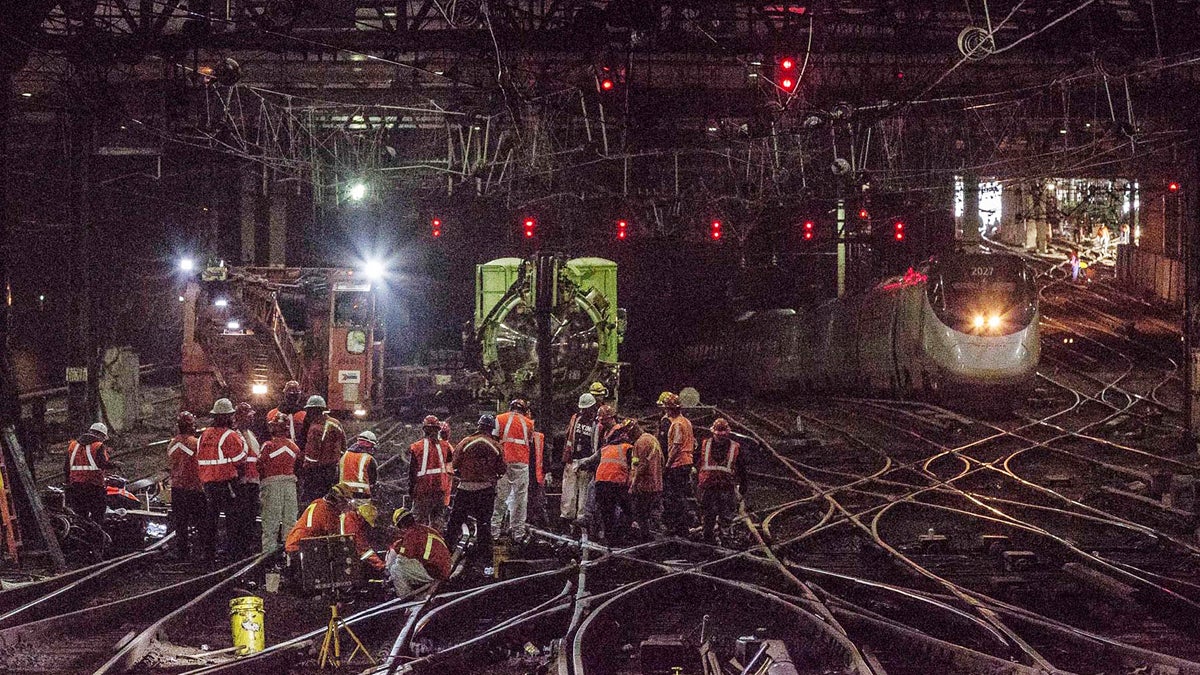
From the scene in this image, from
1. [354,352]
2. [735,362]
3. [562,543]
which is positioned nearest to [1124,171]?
[735,362]

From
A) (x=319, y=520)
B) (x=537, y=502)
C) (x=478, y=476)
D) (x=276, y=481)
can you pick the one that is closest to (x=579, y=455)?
(x=537, y=502)

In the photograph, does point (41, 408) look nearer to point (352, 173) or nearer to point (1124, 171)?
point (352, 173)

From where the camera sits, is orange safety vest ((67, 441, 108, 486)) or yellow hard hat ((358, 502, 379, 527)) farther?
orange safety vest ((67, 441, 108, 486))

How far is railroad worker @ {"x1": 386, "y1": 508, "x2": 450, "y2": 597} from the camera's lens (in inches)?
438

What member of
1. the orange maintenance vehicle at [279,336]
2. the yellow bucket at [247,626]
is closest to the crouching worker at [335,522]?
the yellow bucket at [247,626]

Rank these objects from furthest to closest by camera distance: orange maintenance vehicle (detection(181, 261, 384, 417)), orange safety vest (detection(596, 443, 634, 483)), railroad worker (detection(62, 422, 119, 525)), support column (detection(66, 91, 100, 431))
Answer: orange maintenance vehicle (detection(181, 261, 384, 417)), support column (detection(66, 91, 100, 431)), railroad worker (detection(62, 422, 119, 525)), orange safety vest (detection(596, 443, 634, 483))

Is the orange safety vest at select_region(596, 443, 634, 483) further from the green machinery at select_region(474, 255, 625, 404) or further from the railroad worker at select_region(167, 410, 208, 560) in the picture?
the green machinery at select_region(474, 255, 625, 404)

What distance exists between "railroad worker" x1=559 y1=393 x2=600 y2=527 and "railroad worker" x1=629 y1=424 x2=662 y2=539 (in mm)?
791

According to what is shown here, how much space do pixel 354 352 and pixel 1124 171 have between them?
1195 inches

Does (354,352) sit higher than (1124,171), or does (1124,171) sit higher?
(1124,171)

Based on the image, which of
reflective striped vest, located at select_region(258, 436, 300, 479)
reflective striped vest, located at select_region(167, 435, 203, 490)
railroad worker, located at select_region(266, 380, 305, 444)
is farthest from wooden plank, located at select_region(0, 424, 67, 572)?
railroad worker, located at select_region(266, 380, 305, 444)

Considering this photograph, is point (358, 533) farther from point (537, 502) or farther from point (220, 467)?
point (537, 502)

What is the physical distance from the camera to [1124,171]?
1746 inches

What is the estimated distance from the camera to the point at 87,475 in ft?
45.9
